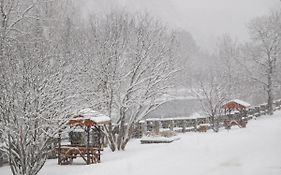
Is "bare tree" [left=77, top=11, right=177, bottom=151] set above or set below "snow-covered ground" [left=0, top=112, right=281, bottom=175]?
above

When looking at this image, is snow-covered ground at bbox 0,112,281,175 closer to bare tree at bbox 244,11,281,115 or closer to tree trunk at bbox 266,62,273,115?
tree trunk at bbox 266,62,273,115

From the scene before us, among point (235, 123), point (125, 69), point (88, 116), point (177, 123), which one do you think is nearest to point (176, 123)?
point (177, 123)

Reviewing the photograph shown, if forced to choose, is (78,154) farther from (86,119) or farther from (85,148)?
(86,119)

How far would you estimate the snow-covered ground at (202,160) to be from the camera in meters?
14.1

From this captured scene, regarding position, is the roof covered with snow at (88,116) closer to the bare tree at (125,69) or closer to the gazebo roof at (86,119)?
the gazebo roof at (86,119)

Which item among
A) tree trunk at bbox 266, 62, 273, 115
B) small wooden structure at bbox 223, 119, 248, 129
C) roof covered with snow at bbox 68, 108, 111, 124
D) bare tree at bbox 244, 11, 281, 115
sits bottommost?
small wooden structure at bbox 223, 119, 248, 129

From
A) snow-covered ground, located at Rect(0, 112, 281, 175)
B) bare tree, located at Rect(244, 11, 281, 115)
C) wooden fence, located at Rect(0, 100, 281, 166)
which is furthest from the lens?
bare tree, located at Rect(244, 11, 281, 115)

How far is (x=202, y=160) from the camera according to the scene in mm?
16234

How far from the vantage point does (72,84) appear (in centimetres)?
1822

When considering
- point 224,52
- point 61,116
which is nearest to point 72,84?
point 61,116

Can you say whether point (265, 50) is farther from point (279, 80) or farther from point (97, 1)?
point (97, 1)

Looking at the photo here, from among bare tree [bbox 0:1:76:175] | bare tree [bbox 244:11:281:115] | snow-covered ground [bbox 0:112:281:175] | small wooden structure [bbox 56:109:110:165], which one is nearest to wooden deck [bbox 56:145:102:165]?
small wooden structure [bbox 56:109:110:165]

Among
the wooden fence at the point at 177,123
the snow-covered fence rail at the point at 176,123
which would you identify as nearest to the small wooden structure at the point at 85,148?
the wooden fence at the point at 177,123

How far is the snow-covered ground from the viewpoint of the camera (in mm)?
14117
